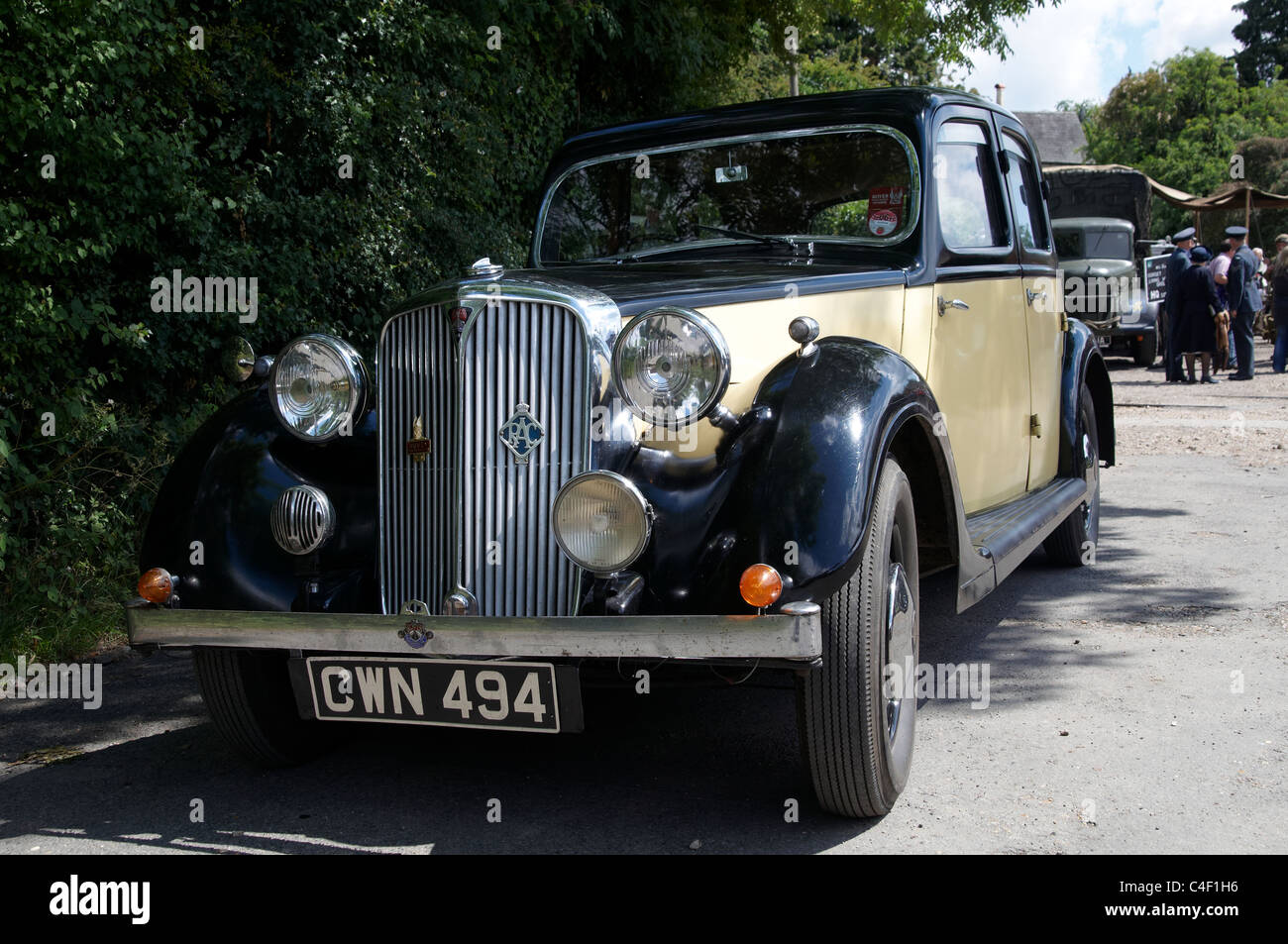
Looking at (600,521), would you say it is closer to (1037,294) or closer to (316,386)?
(316,386)

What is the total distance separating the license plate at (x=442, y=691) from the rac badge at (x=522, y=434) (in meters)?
0.52

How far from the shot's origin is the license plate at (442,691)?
2.80 meters

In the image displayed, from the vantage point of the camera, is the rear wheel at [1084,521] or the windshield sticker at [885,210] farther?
the rear wheel at [1084,521]

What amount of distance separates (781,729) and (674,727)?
0.34 metres

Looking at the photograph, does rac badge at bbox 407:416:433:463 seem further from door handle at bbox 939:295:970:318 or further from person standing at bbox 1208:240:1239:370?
person standing at bbox 1208:240:1239:370

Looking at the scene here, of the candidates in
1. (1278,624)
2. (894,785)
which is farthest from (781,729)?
(1278,624)

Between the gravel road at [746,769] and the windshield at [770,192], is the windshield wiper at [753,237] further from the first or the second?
the gravel road at [746,769]

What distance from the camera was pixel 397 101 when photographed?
24.5 feet

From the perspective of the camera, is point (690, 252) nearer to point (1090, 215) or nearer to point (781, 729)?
point (781, 729)

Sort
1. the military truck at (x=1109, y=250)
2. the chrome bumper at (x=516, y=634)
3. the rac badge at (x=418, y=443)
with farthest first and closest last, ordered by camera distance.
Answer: the military truck at (x=1109, y=250), the rac badge at (x=418, y=443), the chrome bumper at (x=516, y=634)

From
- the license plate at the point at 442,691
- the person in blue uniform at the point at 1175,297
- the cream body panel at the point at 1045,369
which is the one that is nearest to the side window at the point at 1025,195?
the cream body panel at the point at 1045,369

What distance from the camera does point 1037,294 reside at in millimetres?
5156

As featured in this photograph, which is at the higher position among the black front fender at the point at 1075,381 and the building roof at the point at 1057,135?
the building roof at the point at 1057,135

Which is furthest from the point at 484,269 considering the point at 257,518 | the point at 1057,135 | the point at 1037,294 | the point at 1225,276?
the point at 1057,135
